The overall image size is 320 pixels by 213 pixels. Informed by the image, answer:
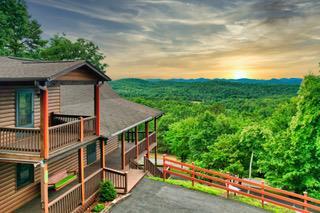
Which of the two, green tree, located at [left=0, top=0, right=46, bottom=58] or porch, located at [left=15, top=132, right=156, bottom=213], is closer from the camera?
A: porch, located at [left=15, top=132, right=156, bottom=213]

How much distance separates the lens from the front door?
39.2ft

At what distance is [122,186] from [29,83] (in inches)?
297

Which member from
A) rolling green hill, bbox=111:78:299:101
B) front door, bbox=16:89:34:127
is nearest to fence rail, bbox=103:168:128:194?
front door, bbox=16:89:34:127

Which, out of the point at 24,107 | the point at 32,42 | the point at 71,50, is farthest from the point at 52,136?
the point at 32,42

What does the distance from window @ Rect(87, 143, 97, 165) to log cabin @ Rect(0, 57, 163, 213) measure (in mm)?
1149

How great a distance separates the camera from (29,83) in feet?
30.5

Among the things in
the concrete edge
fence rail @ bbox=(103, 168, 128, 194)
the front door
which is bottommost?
the concrete edge

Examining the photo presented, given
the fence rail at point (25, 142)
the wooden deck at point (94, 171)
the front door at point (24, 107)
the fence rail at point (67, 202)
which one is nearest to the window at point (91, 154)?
the wooden deck at point (94, 171)

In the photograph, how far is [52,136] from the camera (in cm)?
982

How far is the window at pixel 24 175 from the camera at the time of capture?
477 inches

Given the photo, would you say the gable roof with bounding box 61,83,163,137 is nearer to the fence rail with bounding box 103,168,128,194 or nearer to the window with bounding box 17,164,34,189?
the fence rail with bounding box 103,168,128,194

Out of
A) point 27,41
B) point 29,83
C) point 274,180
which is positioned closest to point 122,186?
point 29,83

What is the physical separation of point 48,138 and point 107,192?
5.10 metres

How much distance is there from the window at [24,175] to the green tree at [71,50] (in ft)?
98.3
